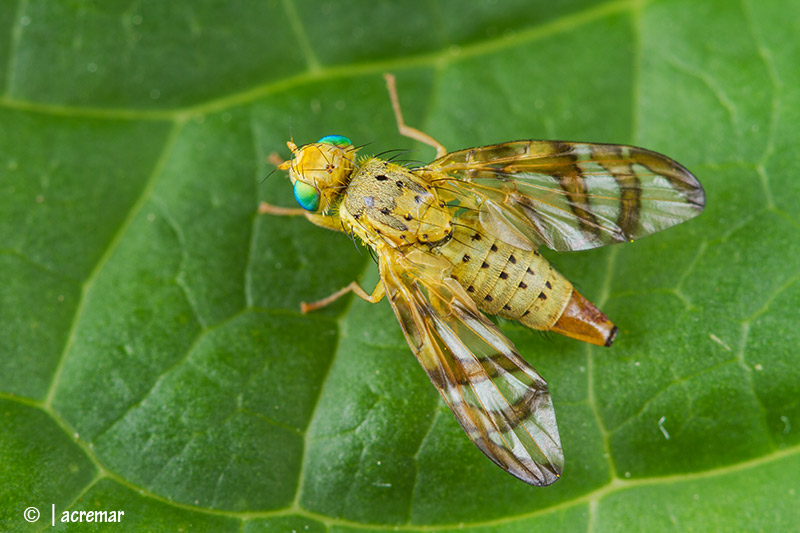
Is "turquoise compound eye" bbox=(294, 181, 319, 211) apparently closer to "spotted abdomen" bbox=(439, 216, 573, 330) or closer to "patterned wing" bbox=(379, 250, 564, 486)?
"patterned wing" bbox=(379, 250, 564, 486)

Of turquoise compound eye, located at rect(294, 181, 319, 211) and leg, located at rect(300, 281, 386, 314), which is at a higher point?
turquoise compound eye, located at rect(294, 181, 319, 211)

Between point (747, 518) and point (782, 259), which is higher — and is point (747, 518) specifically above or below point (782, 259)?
below

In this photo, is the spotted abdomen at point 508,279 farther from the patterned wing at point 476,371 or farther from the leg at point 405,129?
the leg at point 405,129

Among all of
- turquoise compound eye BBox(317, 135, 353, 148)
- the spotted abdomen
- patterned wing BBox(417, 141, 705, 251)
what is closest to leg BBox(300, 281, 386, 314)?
the spotted abdomen

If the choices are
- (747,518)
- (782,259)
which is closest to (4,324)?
(747,518)

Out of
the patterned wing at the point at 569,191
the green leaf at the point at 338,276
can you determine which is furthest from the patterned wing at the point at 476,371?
the patterned wing at the point at 569,191

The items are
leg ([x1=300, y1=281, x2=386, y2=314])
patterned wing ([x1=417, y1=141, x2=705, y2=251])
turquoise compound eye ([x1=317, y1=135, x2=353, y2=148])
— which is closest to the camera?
patterned wing ([x1=417, y1=141, x2=705, y2=251])

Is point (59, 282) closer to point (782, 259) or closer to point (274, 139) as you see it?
point (274, 139)
